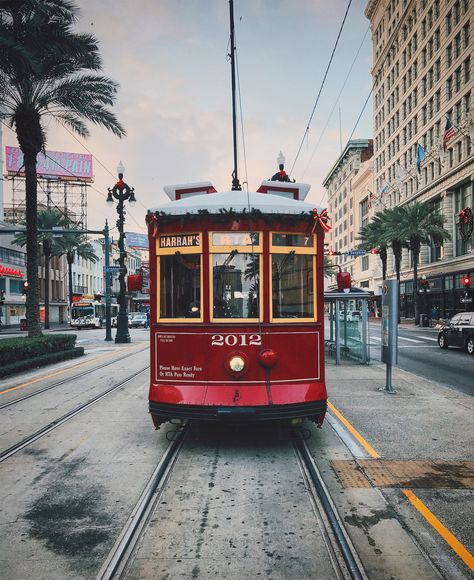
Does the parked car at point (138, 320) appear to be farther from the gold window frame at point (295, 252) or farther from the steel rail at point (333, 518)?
the steel rail at point (333, 518)

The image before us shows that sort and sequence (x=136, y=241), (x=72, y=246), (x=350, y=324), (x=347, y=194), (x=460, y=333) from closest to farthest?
(x=350, y=324)
(x=460, y=333)
(x=72, y=246)
(x=347, y=194)
(x=136, y=241)

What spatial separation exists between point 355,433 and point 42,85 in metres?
15.9

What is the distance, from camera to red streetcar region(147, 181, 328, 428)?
595 centimetres

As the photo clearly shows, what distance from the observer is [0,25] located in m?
14.0

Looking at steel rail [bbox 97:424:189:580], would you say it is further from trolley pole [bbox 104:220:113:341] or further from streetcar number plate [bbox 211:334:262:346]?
trolley pole [bbox 104:220:113:341]

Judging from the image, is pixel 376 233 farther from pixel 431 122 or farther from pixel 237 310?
pixel 237 310

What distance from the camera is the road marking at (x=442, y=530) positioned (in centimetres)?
359

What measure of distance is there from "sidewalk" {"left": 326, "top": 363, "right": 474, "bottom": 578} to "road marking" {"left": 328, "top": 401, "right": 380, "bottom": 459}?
1 centimetres

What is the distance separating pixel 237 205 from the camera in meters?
6.08

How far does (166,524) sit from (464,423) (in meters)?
5.65

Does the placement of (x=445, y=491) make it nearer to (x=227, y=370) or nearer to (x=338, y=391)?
(x=227, y=370)

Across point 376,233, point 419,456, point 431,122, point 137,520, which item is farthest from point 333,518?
point 431,122

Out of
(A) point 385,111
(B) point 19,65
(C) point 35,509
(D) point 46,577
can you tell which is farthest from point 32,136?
(A) point 385,111

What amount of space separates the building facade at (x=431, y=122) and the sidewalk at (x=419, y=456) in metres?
25.1
